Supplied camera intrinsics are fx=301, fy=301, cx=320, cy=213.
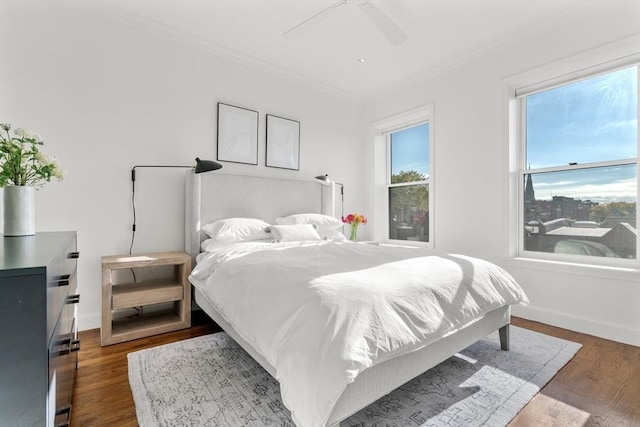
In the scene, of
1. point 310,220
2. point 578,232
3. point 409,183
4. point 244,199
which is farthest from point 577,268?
point 244,199

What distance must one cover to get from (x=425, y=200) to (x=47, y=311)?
3.72 meters

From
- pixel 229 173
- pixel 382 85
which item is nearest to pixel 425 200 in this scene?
pixel 382 85

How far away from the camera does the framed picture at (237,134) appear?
3162mm

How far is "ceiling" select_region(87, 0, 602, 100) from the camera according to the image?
8.07 feet

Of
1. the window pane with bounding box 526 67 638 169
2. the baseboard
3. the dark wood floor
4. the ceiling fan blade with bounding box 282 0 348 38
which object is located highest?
the ceiling fan blade with bounding box 282 0 348 38

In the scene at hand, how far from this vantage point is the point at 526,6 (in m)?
2.47

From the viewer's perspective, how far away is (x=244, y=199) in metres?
3.14

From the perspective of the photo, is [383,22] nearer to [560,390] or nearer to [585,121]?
[585,121]

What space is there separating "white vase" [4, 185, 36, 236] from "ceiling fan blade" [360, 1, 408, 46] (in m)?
2.27

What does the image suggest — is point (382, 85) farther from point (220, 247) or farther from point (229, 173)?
point (220, 247)

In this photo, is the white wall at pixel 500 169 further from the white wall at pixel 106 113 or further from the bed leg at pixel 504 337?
the white wall at pixel 106 113

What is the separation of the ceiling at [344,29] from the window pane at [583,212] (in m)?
1.38

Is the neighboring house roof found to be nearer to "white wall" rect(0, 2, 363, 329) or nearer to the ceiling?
the ceiling

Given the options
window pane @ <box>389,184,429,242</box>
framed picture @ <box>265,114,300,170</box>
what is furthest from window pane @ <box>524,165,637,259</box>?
framed picture @ <box>265,114,300,170</box>
